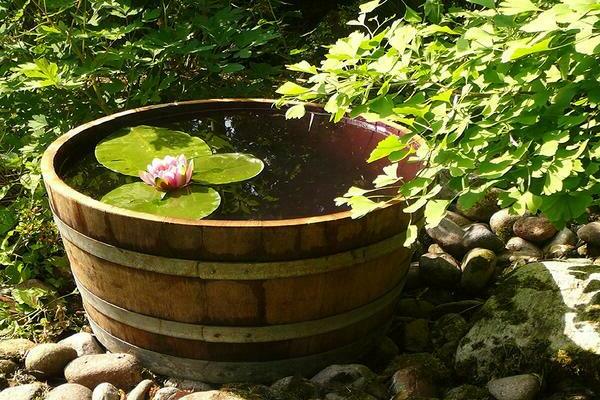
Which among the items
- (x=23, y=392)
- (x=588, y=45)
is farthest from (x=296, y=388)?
(x=588, y=45)

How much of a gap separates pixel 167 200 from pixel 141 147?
0.51 m

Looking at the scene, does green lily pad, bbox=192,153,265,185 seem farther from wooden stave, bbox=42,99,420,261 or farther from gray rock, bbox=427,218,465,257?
gray rock, bbox=427,218,465,257

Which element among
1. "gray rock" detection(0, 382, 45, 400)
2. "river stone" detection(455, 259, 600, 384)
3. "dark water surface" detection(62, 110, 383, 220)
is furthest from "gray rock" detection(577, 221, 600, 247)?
"gray rock" detection(0, 382, 45, 400)

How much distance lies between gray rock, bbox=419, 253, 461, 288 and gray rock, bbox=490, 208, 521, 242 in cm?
55

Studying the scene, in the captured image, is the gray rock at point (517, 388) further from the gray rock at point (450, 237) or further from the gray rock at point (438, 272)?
the gray rock at point (450, 237)

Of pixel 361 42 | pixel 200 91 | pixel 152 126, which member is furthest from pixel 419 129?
pixel 200 91

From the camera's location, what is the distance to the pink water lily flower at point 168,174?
8.52ft

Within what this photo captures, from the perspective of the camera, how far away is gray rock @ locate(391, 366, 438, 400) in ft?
7.92

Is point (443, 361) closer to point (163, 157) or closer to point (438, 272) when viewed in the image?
point (438, 272)

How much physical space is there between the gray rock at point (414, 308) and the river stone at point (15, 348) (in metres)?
1.70

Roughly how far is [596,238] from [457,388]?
1.47 meters

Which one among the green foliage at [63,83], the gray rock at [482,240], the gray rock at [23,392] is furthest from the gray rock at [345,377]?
the green foliage at [63,83]

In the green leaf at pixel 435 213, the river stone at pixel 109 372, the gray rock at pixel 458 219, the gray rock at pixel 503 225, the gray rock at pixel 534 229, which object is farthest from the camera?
the gray rock at pixel 458 219

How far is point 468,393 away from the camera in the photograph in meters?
2.39
